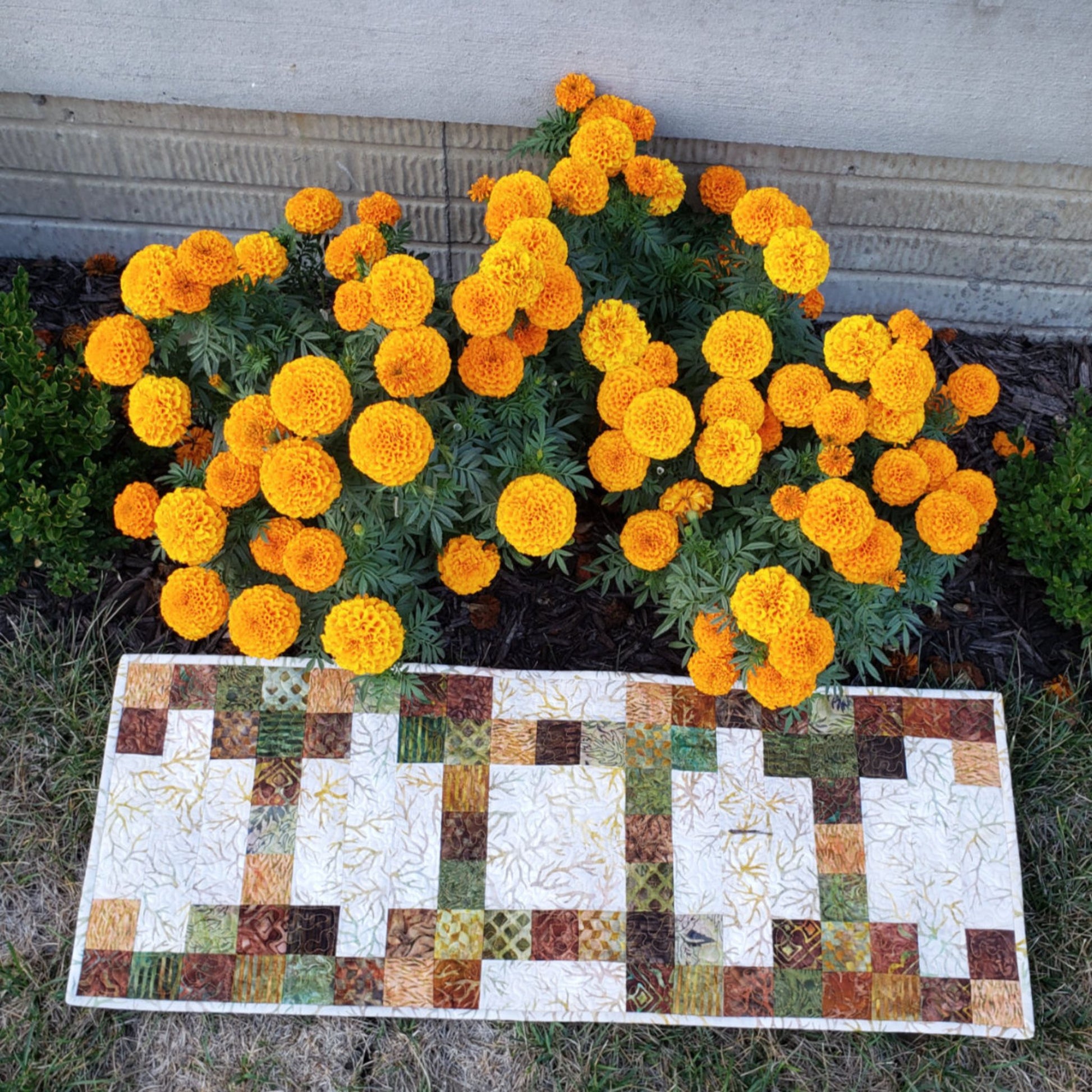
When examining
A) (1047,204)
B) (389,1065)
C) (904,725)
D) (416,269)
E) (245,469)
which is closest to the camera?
(416,269)

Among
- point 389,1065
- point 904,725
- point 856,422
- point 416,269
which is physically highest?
point 416,269

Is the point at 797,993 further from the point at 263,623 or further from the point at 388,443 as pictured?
the point at 388,443

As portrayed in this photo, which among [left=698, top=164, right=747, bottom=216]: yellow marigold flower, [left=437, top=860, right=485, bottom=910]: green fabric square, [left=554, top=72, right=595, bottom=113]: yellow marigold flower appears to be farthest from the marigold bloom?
[left=437, top=860, right=485, bottom=910]: green fabric square

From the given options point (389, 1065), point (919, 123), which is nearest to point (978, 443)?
point (919, 123)

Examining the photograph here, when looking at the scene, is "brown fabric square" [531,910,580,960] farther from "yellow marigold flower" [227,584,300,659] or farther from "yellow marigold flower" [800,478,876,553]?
"yellow marigold flower" [800,478,876,553]

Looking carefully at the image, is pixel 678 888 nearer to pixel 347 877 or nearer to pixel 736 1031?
pixel 736 1031

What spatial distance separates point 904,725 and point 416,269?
1.69 m

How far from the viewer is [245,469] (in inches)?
71.0

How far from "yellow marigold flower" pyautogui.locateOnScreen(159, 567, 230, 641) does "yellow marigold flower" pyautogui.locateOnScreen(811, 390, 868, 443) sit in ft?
4.18

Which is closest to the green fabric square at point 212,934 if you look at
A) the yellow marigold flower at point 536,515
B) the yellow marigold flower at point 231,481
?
the yellow marigold flower at point 231,481

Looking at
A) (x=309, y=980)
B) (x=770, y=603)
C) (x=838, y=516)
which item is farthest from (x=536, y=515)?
(x=309, y=980)

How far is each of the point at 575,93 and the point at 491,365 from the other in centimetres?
87

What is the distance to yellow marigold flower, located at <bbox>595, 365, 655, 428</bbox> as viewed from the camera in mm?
1894

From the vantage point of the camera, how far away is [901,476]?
1909mm
